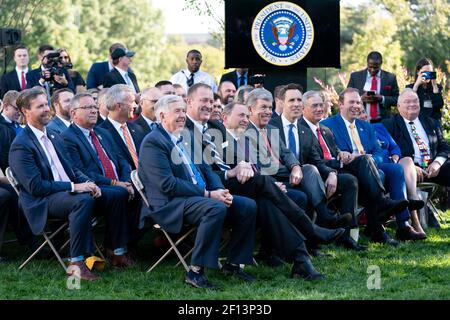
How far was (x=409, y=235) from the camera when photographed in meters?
9.83

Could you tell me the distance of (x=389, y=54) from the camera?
41.0 meters

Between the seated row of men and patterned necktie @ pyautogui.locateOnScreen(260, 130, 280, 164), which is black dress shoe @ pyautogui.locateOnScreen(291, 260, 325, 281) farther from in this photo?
patterned necktie @ pyautogui.locateOnScreen(260, 130, 280, 164)

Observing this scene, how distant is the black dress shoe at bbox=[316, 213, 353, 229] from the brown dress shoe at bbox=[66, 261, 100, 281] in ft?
7.47

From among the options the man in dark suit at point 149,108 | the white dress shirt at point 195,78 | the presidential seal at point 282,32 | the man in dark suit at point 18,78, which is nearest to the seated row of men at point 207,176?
the man in dark suit at point 149,108

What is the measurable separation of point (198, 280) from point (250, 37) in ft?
17.7

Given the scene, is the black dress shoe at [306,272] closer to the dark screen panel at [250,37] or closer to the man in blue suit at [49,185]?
the man in blue suit at [49,185]

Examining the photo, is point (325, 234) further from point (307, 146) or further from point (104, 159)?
point (104, 159)

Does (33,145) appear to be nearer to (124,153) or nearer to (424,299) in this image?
(124,153)

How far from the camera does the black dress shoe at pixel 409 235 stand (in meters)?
9.80

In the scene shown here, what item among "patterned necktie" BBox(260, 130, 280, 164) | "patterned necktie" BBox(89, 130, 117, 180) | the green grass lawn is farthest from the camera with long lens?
"patterned necktie" BBox(260, 130, 280, 164)

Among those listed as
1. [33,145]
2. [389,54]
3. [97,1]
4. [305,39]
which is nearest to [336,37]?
[305,39]

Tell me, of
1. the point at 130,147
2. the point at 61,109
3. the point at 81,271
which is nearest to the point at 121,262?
the point at 81,271

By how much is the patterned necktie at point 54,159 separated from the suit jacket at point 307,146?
233 centimetres
